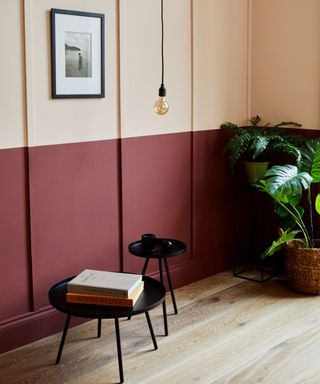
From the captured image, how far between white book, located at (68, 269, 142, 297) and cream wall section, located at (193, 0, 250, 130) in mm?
1381

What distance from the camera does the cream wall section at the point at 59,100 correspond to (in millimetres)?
2871

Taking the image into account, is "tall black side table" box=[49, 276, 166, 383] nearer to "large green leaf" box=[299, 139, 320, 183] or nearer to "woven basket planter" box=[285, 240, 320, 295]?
"woven basket planter" box=[285, 240, 320, 295]

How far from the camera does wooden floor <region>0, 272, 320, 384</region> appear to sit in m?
2.69

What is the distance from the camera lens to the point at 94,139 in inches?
126

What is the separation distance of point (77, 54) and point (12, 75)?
0.39 m

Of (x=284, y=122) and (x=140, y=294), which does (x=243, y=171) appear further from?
(x=140, y=294)

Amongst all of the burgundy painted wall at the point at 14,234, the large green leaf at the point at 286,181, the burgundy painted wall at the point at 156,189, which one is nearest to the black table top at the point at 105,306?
the burgundy painted wall at the point at 14,234

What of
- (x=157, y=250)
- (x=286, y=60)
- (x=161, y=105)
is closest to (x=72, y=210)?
(x=157, y=250)

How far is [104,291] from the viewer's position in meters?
2.60

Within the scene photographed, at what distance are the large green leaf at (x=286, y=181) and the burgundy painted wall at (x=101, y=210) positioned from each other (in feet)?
1.92

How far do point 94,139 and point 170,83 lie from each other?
67 centimetres

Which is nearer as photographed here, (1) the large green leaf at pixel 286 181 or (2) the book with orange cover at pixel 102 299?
(2) the book with orange cover at pixel 102 299

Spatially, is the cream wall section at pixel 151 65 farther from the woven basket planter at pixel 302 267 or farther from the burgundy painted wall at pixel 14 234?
the woven basket planter at pixel 302 267

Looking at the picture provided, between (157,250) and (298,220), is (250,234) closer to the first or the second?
(298,220)
